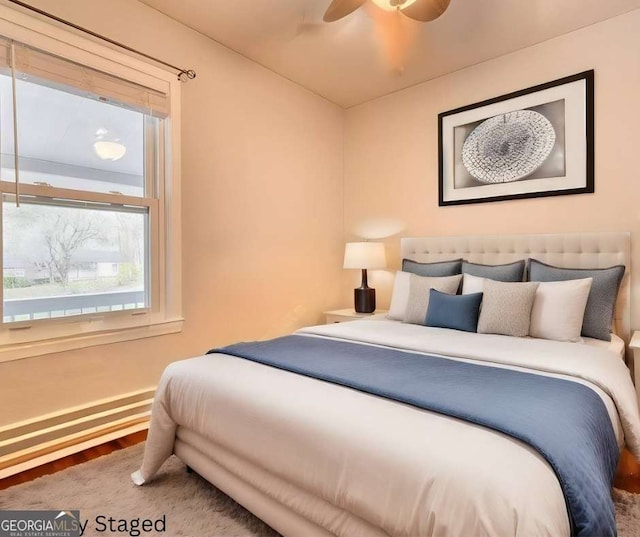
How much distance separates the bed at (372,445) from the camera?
0.94 meters

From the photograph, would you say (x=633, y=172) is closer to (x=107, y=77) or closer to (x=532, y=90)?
(x=532, y=90)

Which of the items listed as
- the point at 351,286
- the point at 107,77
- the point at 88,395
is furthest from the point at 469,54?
the point at 88,395

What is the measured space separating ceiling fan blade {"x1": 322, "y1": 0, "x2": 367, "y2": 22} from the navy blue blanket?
193 cm

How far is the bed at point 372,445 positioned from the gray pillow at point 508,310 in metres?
0.10

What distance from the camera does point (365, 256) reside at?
3.63m

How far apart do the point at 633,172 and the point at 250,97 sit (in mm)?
2932

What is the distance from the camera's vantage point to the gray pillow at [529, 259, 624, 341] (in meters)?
2.41

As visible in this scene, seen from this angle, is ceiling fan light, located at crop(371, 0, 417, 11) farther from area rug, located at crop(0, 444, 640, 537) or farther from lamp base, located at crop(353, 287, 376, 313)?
area rug, located at crop(0, 444, 640, 537)

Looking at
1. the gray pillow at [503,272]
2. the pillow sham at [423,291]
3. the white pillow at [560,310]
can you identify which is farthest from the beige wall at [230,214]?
the white pillow at [560,310]

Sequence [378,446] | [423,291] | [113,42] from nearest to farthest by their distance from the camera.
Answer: [378,446], [113,42], [423,291]

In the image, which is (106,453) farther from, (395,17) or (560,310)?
(395,17)

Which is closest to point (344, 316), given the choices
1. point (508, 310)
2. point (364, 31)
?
point (508, 310)

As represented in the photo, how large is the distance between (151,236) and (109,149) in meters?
0.62

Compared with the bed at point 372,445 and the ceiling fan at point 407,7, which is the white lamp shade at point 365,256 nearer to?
the bed at point 372,445
